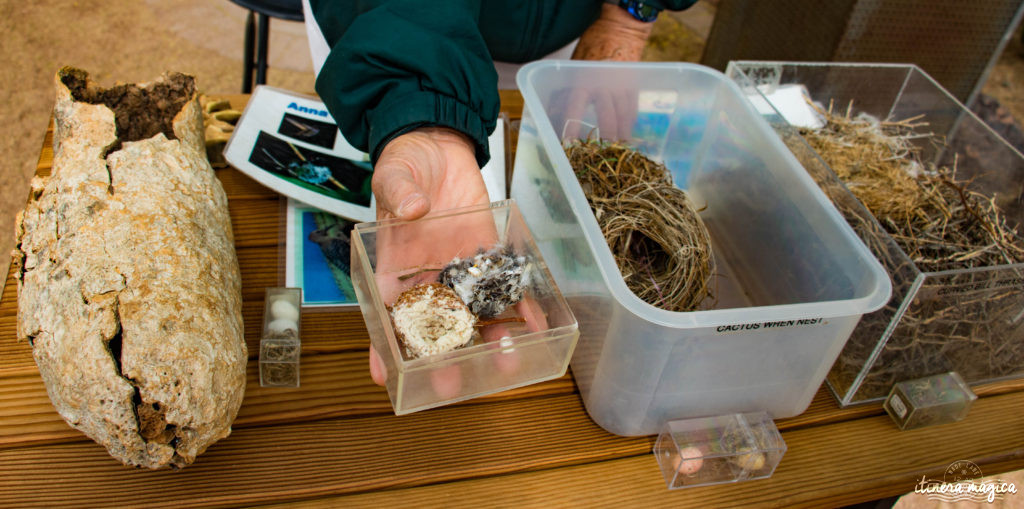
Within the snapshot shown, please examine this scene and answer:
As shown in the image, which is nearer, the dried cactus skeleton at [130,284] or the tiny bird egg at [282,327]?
the dried cactus skeleton at [130,284]

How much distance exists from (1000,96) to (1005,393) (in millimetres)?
2846

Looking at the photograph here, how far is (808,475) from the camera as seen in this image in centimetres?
98

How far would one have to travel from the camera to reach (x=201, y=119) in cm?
125

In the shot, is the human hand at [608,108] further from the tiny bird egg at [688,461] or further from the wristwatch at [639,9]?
the tiny bird egg at [688,461]

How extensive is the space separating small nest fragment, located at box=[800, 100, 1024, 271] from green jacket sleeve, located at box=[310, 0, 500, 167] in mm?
687

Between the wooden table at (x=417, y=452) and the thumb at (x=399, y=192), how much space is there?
0.26 m

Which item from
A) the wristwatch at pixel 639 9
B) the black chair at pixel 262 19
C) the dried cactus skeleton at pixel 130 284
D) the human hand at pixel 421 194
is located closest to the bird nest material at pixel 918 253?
the wristwatch at pixel 639 9

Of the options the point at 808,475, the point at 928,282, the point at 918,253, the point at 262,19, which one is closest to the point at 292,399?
the point at 808,475

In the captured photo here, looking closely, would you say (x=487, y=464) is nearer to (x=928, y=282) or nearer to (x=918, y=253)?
(x=928, y=282)

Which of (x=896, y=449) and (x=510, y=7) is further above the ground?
(x=510, y=7)

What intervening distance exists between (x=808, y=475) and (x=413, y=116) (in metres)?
0.76

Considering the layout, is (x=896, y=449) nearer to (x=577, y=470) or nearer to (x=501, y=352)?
(x=577, y=470)

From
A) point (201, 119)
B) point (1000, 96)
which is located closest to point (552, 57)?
point (201, 119)

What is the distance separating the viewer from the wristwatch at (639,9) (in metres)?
1.50
